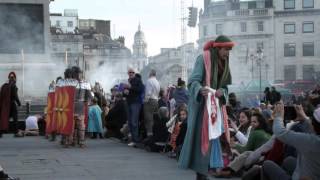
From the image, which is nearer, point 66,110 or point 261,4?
point 66,110

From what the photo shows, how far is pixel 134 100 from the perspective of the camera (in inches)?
655

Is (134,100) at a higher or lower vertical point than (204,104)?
lower

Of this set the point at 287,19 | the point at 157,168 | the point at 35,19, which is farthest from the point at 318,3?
the point at 157,168

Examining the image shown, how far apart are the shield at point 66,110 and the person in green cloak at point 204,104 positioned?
8.46 m

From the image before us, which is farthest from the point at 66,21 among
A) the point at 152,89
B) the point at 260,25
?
the point at 152,89

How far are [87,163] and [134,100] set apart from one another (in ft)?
13.3

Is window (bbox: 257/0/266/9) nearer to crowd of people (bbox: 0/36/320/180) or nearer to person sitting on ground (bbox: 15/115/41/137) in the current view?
person sitting on ground (bbox: 15/115/41/137)

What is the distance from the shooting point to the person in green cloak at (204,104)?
25.7 ft

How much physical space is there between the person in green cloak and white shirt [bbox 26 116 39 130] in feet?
43.9

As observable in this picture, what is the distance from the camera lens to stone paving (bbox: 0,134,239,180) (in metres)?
Answer: 11.0

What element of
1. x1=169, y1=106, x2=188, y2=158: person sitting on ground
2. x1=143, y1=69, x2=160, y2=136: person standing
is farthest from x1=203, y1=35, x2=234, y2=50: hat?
x1=143, y1=69, x2=160, y2=136: person standing

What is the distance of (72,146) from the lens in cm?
1655

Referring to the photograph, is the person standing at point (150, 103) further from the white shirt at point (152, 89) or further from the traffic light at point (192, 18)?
the traffic light at point (192, 18)

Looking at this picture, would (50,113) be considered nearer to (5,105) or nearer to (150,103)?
(5,105)
